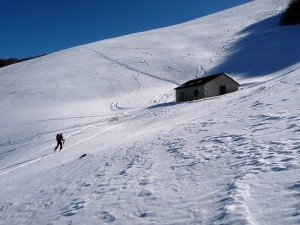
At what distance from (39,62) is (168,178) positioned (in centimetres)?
7086

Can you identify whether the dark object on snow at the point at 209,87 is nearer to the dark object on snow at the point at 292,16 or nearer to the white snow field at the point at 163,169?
the white snow field at the point at 163,169

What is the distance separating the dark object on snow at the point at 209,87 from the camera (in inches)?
1444

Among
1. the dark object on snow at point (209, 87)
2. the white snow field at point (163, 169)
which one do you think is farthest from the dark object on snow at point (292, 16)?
the dark object on snow at point (209, 87)

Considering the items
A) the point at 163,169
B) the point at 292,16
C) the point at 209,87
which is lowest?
the point at 163,169

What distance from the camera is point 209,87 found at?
121ft

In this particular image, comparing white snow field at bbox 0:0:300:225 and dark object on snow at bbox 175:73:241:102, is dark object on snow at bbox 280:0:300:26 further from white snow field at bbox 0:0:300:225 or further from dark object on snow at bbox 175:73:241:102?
dark object on snow at bbox 175:73:241:102

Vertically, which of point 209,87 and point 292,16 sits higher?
point 292,16

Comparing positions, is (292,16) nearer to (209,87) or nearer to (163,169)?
(209,87)

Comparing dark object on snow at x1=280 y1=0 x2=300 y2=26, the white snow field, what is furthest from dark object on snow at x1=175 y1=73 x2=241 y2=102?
dark object on snow at x1=280 y1=0 x2=300 y2=26

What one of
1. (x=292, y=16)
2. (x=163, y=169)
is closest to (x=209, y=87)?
(x=163, y=169)

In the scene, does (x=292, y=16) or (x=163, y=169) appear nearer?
(x=163, y=169)

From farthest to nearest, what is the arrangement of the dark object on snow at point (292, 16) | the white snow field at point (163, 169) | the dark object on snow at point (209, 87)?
the dark object on snow at point (292, 16), the dark object on snow at point (209, 87), the white snow field at point (163, 169)

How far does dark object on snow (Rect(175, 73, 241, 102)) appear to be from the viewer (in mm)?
36688

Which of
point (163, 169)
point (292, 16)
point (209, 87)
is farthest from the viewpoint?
point (292, 16)
